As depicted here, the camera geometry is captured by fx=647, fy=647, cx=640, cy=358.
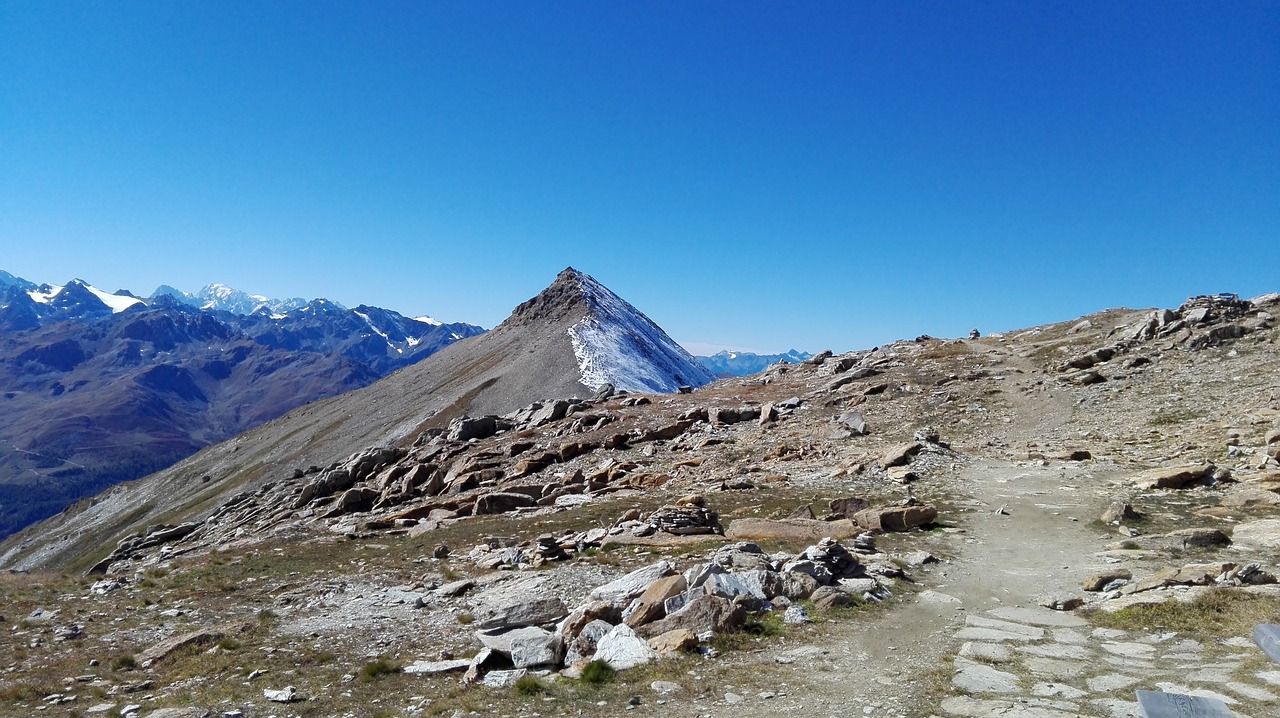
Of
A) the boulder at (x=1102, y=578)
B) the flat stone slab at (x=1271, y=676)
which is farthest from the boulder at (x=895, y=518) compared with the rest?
the flat stone slab at (x=1271, y=676)

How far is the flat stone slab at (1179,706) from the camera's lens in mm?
→ 8039

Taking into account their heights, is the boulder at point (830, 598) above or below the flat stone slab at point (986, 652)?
above

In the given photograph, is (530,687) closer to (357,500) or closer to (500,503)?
(500,503)

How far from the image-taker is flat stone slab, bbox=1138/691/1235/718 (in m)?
8.04

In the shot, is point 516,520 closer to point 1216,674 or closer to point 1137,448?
point 1216,674

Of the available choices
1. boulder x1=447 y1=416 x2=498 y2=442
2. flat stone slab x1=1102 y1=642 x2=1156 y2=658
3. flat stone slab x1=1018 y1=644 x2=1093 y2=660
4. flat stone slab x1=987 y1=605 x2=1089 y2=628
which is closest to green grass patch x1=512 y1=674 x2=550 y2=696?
flat stone slab x1=1018 y1=644 x2=1093 y2=660

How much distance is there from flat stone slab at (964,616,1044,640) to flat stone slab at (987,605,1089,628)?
0.99ft

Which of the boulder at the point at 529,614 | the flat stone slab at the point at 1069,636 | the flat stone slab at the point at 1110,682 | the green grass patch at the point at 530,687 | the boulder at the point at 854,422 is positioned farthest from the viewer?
the boulder at the point at 854,422

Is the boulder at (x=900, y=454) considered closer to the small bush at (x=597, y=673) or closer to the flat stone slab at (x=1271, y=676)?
the flat stone slab at (x=1271, y=676)

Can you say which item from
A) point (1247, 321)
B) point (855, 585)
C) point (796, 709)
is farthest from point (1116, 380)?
point (796, 709)

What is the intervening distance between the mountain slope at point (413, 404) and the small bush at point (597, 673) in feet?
286

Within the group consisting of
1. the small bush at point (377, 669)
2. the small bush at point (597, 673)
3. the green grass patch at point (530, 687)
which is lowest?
the small bush at point (377, 669)

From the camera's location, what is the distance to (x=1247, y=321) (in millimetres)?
44062

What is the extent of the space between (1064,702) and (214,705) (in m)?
14.6
